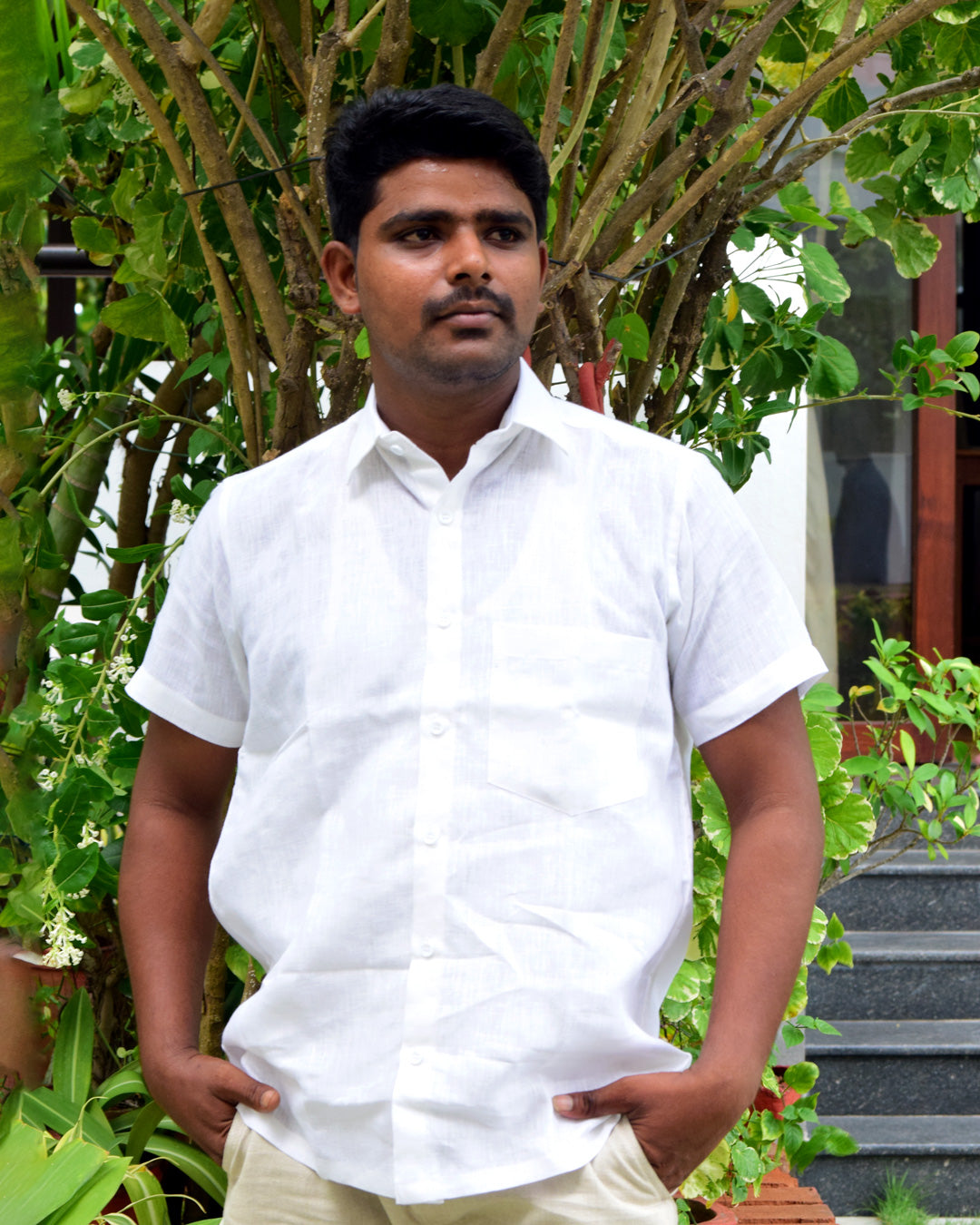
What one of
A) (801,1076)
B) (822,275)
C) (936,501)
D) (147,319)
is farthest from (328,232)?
(936,501)

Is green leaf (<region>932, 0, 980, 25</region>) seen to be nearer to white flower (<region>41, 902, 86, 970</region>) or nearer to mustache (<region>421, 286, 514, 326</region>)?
mustache (<region>421, 286, 514, 326</region>)

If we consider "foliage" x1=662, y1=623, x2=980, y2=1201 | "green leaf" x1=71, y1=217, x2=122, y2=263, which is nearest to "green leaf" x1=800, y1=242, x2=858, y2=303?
"foliage" x1=662, y1=623, x2=980, y2=1201

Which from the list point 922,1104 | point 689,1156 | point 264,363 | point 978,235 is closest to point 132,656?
point 264,363

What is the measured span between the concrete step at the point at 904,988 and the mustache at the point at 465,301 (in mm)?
2972

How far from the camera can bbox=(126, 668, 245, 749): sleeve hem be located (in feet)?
4.29

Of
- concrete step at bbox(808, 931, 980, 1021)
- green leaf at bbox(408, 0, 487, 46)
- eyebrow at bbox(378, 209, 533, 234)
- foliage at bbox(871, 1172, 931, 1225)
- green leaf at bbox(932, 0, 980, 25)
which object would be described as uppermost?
green leaf at bbox(932, 0, 980, 25)

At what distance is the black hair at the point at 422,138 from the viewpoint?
117 cm

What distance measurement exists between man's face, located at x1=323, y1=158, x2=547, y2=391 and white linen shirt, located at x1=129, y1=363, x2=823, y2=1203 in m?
0.08

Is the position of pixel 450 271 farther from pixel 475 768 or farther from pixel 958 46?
pixel 958 46

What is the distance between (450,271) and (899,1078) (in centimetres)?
299

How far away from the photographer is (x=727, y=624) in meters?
1.17

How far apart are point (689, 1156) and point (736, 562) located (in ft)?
1.74

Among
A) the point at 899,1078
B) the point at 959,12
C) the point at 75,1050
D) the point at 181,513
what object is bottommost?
the point at 899,1078

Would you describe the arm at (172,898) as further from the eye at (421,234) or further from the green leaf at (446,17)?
the green leaf at (446,17)
